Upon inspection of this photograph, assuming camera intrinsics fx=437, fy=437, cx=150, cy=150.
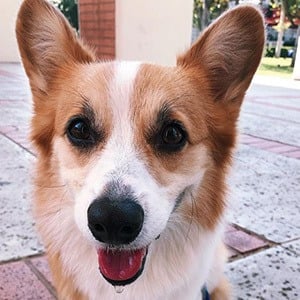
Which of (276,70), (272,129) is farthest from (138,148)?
(276,70)

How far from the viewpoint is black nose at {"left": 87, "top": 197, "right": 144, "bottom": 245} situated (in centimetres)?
122

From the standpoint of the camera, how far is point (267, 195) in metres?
2.97

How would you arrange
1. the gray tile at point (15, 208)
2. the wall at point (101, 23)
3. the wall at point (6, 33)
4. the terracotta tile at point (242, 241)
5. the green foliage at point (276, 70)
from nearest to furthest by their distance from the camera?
the gray tile at point (15, 208) < the terracotta tile at point (242, 241) < the wall at point (101, 23) < the wall at point (6, 33) < the green foliage at point (276, 70)

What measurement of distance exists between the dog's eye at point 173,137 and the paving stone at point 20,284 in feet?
2.81

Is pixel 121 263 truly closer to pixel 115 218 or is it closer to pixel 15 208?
pixel 115 218

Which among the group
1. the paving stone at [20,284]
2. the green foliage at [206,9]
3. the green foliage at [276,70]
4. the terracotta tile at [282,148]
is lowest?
the green foliage at [276,70]

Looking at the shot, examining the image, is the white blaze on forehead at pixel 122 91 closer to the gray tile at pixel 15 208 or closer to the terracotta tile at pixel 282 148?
the gray tile at pixel 15 208

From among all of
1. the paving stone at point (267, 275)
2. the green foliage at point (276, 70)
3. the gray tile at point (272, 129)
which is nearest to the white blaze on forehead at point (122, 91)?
the paving stone at point (267, 275)

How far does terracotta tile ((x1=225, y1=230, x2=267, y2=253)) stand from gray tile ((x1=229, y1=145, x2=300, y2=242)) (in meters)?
0.08

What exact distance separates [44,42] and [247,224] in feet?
5.00

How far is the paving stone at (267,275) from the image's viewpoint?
1924mm

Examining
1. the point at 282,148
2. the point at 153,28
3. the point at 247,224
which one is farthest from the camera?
the point at 153,28

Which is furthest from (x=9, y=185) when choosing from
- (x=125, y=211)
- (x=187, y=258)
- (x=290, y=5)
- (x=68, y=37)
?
(x=290, y=5)

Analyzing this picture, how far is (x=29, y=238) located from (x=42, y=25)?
111 centimetres
